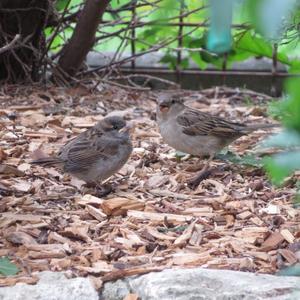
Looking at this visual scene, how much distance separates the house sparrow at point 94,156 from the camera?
14.0 ft

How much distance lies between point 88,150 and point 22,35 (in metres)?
2.31

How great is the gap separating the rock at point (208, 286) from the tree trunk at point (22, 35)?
376 centimetres

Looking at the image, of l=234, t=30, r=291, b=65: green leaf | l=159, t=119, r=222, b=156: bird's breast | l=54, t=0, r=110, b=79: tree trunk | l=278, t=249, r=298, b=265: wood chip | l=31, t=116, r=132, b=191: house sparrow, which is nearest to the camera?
l=278, t=249, r=298, b=265: wood chip

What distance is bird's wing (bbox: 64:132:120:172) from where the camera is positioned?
4.27 m

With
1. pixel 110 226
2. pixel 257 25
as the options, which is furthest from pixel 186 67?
pixel 257 25

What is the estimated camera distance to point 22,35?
6.31m

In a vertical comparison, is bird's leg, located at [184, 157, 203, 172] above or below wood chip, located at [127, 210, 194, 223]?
above

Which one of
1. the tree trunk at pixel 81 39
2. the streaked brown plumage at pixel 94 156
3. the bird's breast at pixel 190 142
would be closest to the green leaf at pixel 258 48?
the tree trunk at pixel 81 39

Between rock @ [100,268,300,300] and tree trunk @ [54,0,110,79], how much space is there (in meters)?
3.58

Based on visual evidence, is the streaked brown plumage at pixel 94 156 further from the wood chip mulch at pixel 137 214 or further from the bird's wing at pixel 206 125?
the bird's wing at pixel 206 125

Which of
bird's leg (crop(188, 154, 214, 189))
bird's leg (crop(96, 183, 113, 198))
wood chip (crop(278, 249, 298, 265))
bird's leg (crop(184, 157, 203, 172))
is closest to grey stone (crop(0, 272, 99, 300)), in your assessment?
wood chip (crop(278, 249, 298, 265))

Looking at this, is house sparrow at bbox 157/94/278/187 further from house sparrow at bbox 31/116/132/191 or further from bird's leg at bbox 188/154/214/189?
house sparrow at bbox 31/116/132/191

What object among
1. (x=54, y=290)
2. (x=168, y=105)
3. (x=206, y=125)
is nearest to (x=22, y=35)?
(x=168, y=105)

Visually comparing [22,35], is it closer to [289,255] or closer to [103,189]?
[103,189]
